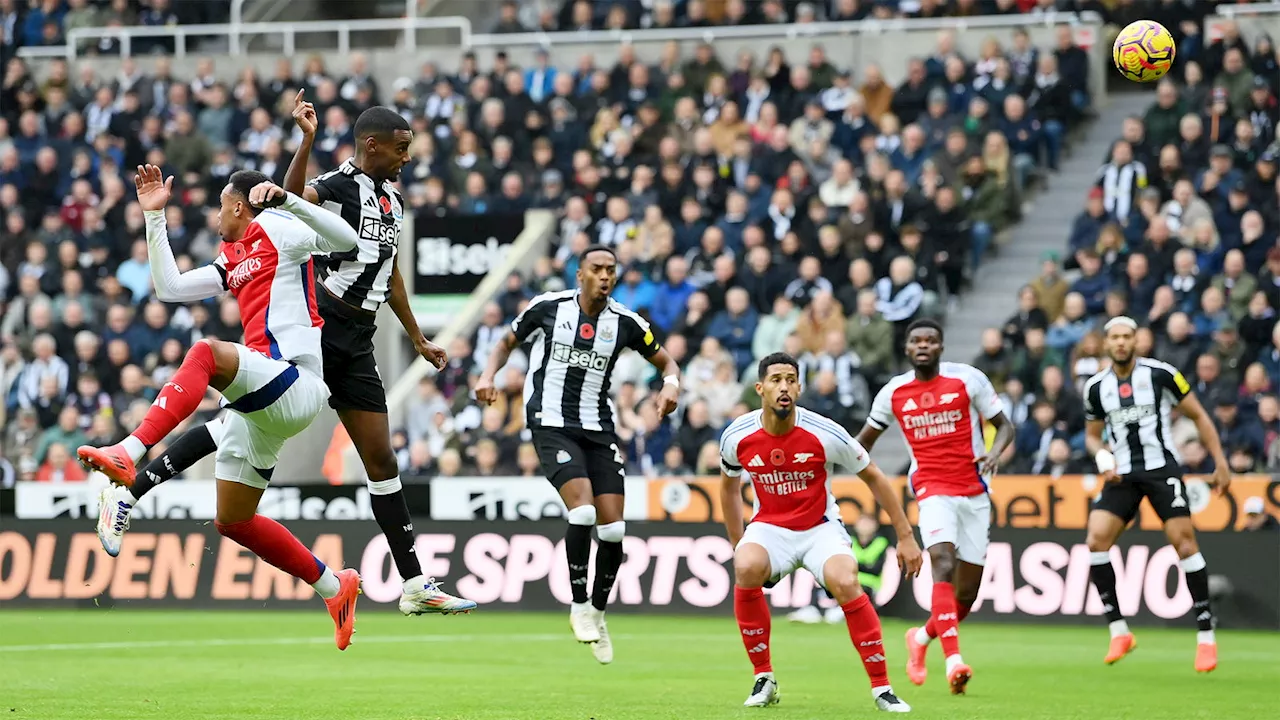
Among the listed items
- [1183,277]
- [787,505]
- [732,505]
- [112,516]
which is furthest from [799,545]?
[1183,277]

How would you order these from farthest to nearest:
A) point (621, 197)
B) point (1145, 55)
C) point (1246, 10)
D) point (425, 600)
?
point (621, 197) → point (1246, 10) → point (1145, 55) → point (425, 600)

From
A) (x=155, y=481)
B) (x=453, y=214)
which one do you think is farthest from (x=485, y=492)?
(x=155, y=481)

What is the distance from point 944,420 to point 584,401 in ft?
8.08

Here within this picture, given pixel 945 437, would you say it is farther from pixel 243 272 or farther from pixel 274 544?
pixel 243 272

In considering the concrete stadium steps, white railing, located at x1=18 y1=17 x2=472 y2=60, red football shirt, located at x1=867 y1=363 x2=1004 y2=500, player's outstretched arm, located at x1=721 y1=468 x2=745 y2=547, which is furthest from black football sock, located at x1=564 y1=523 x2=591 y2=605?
white railing, located at x1=18 y1=17 x2=472 y2=60

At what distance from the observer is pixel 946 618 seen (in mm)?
12438

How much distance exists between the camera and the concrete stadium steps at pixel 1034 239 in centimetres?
2344

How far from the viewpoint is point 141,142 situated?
28.6m

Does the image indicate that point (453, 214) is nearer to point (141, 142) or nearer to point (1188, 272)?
point (141, 142)

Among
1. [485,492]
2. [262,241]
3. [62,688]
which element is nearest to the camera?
[262,241]

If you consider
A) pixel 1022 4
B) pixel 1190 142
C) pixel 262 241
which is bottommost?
pixel 262 241

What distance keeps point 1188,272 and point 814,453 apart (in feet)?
36.0

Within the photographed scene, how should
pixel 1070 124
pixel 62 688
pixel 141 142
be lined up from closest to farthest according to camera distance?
1. pixel 62 688
2. pixel 1070 124
3. pixel 141 142

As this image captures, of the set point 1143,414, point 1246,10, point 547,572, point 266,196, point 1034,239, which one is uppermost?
point 1246,10
